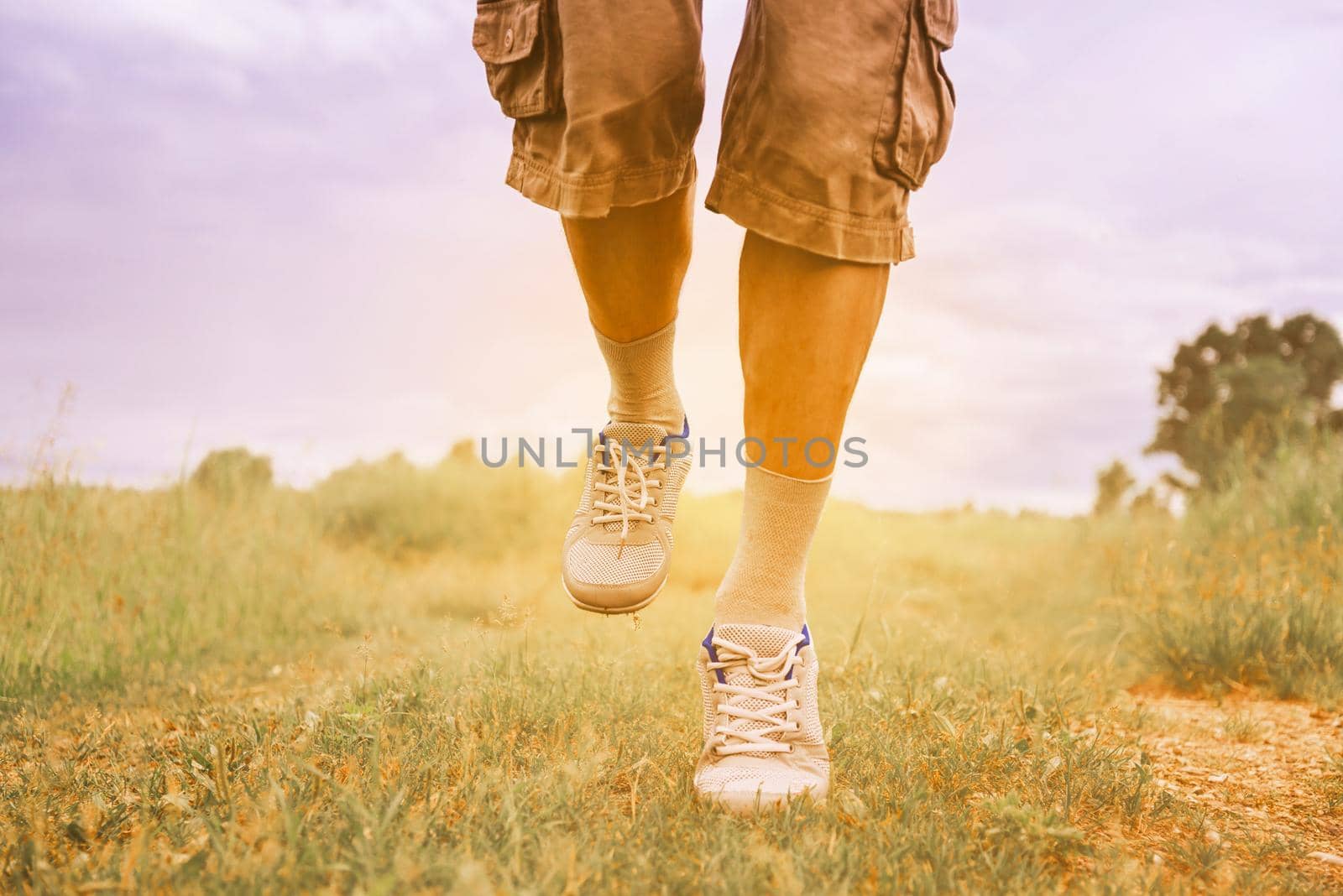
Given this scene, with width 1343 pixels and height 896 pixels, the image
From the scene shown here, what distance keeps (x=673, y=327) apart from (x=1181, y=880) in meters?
1.43

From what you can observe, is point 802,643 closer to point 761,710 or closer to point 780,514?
point 761,710

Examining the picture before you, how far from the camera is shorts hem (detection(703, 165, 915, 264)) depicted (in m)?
1.52

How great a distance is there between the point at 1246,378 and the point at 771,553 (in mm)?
15643

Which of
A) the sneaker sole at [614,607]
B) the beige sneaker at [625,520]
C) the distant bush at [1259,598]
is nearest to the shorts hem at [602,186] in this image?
the beige sneaker at [625,520]

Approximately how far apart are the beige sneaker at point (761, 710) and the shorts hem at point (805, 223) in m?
0.70

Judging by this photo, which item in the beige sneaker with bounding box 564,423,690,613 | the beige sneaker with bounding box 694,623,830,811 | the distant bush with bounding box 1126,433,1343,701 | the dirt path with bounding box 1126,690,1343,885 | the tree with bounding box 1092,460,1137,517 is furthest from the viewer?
the tree with bounding box 1092,460,1137,517

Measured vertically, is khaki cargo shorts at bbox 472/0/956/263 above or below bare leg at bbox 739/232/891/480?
above

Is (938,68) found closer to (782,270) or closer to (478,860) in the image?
(782,270)

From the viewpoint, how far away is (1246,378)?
1443cm

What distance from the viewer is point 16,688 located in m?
2.97

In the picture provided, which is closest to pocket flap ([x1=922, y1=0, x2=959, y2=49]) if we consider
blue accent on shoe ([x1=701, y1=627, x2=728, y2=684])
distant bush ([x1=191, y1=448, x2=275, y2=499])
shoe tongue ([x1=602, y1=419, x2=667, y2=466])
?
shoe tongue ([x1=602, y1=419, x2=667, y2=466])

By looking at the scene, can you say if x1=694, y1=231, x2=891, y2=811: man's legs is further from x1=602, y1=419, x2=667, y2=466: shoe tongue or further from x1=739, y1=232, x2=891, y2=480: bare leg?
x1=602, y1=419, x2=667, y2=466: shoe tongue

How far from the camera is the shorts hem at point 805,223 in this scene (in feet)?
4.97

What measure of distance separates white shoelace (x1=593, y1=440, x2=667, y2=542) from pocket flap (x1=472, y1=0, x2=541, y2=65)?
0.87 metres
